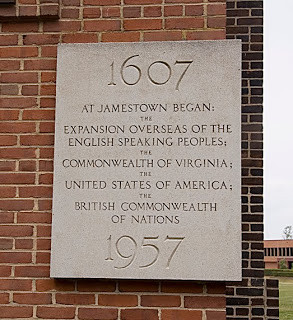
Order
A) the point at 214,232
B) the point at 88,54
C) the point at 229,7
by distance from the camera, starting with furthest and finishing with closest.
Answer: the point at 229,7 < the point at 88,54 < the point at 214,232

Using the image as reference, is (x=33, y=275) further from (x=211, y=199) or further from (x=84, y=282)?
(x=211, y=199)

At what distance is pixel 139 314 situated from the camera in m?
3.76

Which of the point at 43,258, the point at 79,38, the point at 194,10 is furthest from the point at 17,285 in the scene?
the point at 194,10

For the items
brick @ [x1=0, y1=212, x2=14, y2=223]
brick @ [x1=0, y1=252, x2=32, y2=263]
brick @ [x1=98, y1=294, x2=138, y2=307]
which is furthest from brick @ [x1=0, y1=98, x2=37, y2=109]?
brick @ [x1=98, y1=294, x2=138, y2=307]

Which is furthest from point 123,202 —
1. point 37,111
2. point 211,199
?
point 37,111

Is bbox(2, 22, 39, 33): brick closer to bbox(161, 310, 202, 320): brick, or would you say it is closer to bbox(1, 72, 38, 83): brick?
bbox(1, 72, 38, 83): brick

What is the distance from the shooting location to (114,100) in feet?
12.8

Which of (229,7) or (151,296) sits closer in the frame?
(151,296)

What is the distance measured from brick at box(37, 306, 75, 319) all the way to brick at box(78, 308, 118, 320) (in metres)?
0.05

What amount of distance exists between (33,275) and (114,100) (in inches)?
41.8

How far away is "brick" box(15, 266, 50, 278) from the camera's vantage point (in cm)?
384

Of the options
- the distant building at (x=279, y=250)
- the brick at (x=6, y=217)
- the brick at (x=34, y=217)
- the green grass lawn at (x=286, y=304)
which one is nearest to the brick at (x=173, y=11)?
the brick at (x=34, y=217)

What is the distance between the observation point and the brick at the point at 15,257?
3.86 m

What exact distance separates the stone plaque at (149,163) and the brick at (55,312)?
0.20 meters
